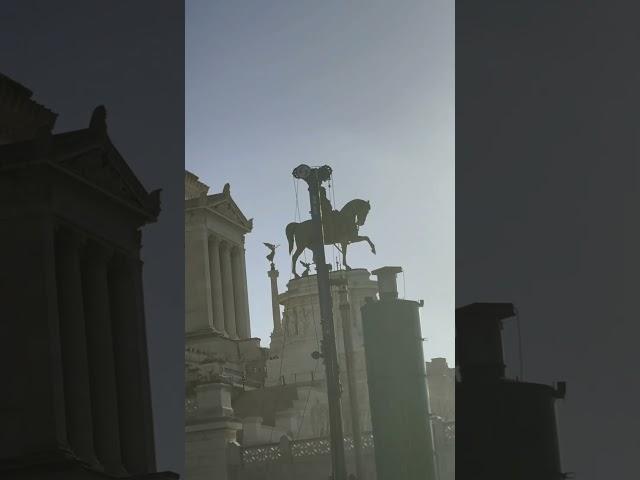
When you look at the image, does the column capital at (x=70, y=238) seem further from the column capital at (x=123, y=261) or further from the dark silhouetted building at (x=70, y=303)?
the column capital at (x=123, y=261)

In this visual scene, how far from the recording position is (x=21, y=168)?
6.27 metres

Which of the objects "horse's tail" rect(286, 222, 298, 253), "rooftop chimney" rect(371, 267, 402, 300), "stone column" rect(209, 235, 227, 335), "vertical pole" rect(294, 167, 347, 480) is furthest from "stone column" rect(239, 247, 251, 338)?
"rooftop chimney" rect(371, 267, 402, 300)

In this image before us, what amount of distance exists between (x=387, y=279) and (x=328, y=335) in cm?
42

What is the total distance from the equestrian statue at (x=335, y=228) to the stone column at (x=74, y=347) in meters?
1.37

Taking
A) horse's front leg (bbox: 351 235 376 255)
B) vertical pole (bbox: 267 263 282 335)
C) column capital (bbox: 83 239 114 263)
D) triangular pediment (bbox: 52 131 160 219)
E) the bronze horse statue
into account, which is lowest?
vertical pole (bbox: 267 263 282 335)

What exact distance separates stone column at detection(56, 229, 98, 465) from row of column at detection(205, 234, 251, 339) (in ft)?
2.46

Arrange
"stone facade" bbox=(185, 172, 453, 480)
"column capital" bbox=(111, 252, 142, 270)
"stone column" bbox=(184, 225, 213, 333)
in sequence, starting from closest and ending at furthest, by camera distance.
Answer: "stone facade" bbox=(185, 172, 453, 480), "stone column" bbox=(184, 225, 213, 333), "column capital" bbox=(111, 252, 142, 270)

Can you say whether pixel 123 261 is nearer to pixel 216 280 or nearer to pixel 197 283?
pixel 197 283

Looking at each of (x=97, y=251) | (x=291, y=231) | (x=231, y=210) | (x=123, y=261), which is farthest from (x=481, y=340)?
(x=97, y=251)

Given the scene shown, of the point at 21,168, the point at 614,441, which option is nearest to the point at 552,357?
the point at 614,441

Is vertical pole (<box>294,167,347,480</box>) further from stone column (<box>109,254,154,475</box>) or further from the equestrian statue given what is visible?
stone column (<box>109,254,154,475</box>)

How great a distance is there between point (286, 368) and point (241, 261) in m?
0.63

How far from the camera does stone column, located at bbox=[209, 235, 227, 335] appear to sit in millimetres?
6163

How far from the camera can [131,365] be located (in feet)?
21.5
